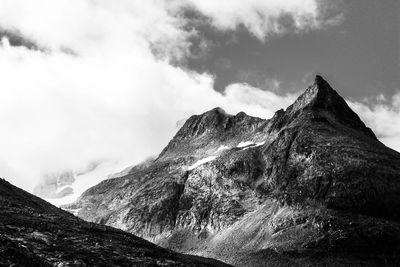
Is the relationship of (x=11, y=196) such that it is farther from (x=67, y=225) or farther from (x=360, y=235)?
(x=360, y=235)

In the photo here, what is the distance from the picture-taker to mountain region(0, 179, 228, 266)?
73188 mm

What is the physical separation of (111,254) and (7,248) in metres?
21.9

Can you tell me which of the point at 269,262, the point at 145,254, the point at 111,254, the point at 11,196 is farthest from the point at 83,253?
the point at 269,262

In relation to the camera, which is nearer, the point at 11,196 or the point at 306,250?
the point at 11,196

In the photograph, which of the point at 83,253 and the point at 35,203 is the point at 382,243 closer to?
Result: the point at 35,203

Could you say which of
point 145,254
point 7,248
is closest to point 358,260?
point 145,254

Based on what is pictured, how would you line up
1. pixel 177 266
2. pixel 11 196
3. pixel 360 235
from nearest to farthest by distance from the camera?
pixel 177 266, pixel 11 196, pixel 360 235

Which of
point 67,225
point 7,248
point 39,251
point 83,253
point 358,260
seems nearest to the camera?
point 7,248

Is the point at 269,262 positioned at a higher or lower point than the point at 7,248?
higher

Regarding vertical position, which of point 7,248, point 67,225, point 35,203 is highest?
point 35,203

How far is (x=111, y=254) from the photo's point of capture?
8856 centimetres

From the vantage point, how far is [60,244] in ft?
282

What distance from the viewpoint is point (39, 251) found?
254 ft

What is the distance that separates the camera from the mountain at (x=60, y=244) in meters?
73.2
